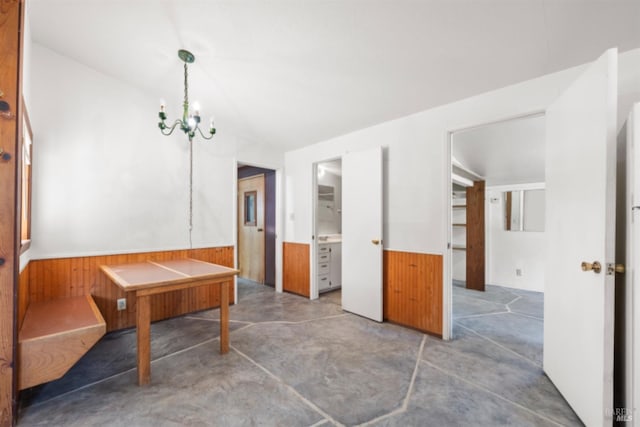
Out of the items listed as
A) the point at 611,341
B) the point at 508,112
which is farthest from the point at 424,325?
the point at 508,112

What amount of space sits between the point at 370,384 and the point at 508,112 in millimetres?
2430

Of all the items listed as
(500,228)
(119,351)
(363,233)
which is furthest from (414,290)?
(500,228)

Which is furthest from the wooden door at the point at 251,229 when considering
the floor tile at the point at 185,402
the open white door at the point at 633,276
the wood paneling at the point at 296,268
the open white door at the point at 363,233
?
the open white door at the point at 633,276

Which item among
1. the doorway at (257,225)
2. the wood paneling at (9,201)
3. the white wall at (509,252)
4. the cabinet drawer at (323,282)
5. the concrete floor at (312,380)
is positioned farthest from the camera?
the doorway at (257,225)

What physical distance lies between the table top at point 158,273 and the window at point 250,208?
7.69ft

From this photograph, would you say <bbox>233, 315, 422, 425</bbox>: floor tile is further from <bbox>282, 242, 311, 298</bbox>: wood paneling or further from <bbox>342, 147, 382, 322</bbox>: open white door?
<bbox>282, 242, 311, 298</bbox>: wood paneling

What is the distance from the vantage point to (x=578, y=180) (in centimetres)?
159

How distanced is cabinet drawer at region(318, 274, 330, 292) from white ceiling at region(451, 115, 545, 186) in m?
2.58

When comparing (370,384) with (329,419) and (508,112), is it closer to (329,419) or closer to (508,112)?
(329,419)

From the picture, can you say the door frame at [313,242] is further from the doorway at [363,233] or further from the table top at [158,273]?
the table top at [158,273]

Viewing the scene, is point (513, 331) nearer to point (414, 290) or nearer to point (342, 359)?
point (414, 290)

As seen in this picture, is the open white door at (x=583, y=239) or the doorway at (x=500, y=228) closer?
the open white door at (x=583, y=239)

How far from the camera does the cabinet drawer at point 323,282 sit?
4.27 m

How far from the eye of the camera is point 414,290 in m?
2.84
